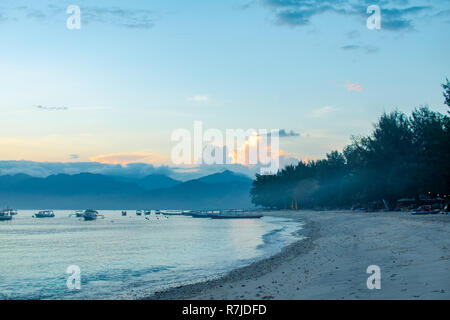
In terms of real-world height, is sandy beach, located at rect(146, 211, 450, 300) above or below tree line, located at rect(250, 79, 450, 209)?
below

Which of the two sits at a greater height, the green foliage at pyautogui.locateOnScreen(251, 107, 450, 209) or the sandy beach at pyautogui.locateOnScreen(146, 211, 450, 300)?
the green foliage at pyautogui.locateOnScreen(251, 107, 450, 209)

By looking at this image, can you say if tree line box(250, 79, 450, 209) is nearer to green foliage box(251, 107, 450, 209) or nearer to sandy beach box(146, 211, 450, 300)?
green foliage box(251, 107, 450, 209)

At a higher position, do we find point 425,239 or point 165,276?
point 425,239

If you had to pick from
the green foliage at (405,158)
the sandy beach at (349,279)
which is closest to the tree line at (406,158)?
the green foliage at (405,158)

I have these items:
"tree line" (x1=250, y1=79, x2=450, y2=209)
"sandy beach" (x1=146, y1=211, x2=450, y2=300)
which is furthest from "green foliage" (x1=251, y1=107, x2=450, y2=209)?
"sandy beach" (x1=146, y1=211, x2=450, y2=300)

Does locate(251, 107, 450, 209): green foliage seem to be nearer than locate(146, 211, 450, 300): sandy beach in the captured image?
No

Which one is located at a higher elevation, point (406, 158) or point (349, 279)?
point (406, 158)

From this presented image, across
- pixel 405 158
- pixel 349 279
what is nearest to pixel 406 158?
pixel 405 158

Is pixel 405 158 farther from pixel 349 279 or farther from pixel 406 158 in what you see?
pixel 349 279

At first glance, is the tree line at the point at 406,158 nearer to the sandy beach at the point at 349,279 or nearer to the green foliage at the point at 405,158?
the green foliage at the point at 405,158

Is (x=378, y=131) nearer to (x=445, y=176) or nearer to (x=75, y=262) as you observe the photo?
(x=445, y=176)
